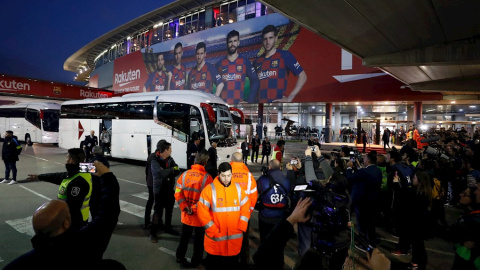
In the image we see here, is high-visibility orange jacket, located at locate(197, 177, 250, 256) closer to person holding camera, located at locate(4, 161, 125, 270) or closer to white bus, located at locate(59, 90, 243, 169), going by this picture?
person holding camera, located at locate(4, 161, 125, 270)

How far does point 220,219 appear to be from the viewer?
3.35 m

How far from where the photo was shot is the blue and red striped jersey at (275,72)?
89.1 ft

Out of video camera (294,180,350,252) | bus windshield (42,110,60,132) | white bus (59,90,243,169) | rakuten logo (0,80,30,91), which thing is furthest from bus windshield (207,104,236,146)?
bus windshield (42,110,60,132)

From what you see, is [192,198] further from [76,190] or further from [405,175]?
[405,175]

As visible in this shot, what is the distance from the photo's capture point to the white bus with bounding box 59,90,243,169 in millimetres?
13367

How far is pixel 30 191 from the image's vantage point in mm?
9094

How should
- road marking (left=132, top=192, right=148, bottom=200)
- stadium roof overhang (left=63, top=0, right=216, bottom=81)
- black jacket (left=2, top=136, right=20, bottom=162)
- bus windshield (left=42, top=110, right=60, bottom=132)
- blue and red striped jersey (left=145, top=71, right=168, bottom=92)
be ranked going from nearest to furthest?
road marking (left=132, top=192, right=148, bottom=200) → black jacket (left=2, top=136, right=20, bottom=162) → bus windshield (left=42, top=110, right=60, bottom=132) → stadium roof overhang (left=63, top=0, right=216, bottom=81) → blue and red striped jersey (left=145, top=71, right=168, bottom=92)

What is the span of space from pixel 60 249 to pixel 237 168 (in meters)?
3.00

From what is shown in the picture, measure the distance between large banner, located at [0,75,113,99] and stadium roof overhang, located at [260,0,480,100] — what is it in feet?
63.0

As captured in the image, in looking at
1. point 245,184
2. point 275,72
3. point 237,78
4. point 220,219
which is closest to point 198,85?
point 237,78

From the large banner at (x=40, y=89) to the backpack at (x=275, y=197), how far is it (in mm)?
21177

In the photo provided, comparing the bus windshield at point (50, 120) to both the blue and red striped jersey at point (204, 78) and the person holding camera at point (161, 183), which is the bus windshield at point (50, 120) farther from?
the person holding camera at point (161, 183)

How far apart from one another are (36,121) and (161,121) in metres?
17.1

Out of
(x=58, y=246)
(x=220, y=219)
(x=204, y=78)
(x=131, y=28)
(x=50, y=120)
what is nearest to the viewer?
(x=58, y=246)
